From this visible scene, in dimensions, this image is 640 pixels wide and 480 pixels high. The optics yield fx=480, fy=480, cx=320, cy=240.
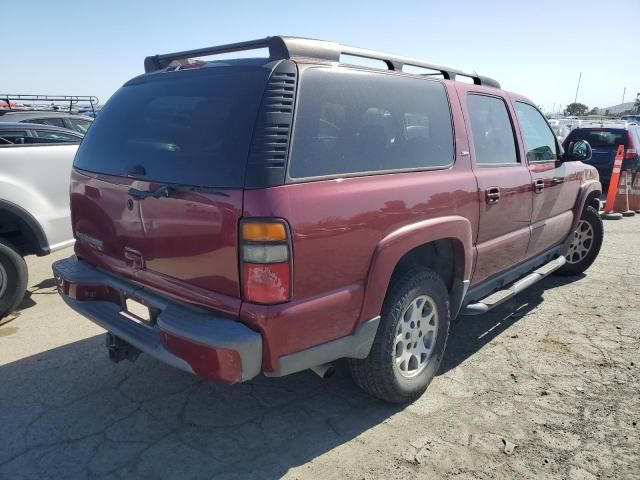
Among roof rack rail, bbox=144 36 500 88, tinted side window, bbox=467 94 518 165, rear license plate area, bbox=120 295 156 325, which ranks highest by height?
roof rack rail, bbox=144 36 500 88

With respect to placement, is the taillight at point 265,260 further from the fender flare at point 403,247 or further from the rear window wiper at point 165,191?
the fender flare at point 403,247

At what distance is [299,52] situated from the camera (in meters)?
2.36

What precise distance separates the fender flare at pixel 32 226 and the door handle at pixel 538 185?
435cm

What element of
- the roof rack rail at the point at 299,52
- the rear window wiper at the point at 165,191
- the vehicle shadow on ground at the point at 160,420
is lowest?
the vehicle shadow on ground at the point at 160,420

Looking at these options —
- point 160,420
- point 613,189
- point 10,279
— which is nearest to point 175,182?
point 160,420

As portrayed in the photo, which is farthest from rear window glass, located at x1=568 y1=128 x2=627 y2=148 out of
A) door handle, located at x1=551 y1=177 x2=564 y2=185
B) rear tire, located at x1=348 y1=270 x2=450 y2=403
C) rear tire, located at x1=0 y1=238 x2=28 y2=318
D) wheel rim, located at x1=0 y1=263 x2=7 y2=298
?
wheel rim, located at x1=0 y1=263 x2=7 y2=298

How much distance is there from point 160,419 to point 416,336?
162cm

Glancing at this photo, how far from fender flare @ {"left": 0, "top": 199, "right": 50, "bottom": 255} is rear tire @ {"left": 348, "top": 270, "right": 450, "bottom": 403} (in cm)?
326

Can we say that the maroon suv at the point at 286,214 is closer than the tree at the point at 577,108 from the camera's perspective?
Yes

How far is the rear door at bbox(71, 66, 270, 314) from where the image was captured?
7.10 feet

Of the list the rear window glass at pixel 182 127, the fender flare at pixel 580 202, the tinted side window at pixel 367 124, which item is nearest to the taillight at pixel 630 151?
the fender flare at pixel 580 202

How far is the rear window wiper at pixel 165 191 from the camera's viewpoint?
220 cm

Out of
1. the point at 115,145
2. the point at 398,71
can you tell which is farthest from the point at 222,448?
the point at 398,71

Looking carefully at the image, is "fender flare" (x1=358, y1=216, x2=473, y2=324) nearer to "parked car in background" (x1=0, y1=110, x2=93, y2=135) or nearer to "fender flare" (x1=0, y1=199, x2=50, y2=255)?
"fender flare" (x1=0, y1=199, x2=50, y2=255)
